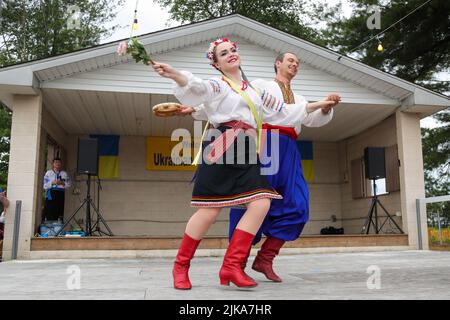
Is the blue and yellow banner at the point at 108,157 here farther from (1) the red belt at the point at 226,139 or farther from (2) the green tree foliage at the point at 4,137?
(1) the red belt at the point at 226,139

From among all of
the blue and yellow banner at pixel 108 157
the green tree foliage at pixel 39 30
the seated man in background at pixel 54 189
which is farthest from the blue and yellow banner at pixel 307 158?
the green tree foliage at pixel 39 30

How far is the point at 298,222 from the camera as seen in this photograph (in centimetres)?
289

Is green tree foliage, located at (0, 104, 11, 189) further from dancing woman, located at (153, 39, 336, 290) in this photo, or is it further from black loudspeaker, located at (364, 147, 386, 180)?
dancing woman, located at (153, 39, 336, 290)

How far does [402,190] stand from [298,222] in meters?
5.71

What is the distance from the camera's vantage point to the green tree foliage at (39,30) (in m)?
16.3

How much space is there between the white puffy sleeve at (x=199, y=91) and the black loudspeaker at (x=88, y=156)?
5.39 m

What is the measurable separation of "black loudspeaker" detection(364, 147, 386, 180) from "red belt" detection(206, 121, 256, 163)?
6094mm

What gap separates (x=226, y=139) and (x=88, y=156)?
5474 millimetres

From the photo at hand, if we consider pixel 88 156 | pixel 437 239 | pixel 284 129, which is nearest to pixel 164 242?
pixel 88 156

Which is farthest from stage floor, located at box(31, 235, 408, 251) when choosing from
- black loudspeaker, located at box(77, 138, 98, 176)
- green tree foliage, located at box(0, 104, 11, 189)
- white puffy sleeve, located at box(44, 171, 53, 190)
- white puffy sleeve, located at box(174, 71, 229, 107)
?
green tree foliage, located at box(0, 104, 11, 189)

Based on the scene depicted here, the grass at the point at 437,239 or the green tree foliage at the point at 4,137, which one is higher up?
the green tree foliage at the point at 4,137

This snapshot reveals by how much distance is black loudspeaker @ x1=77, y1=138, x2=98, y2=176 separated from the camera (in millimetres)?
7512
